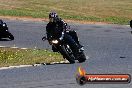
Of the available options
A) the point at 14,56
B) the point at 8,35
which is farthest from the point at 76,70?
the point at 8,35

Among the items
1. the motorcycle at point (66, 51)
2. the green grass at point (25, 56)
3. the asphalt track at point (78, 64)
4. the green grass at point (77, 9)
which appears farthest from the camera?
the green grass at point (77, 9)

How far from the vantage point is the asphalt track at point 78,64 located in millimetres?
15499

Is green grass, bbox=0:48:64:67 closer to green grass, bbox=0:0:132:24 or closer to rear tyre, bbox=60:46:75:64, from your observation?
rear tyre, bbox=60:46:75:64

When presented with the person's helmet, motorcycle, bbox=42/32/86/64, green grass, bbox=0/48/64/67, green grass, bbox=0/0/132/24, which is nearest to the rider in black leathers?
the person's helmet

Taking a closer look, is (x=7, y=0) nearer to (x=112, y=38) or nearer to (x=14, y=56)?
(x=112, y=38)

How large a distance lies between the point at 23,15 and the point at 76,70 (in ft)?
81.5

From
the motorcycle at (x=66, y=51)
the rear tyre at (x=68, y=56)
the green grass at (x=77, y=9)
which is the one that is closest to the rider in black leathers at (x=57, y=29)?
the motorcycle at (x=66, y=51)

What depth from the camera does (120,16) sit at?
4478cm

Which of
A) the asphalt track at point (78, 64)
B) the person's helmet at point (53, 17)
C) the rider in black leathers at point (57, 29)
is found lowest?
the asphalt track at point (78, 64)

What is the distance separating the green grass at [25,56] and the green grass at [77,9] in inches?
731

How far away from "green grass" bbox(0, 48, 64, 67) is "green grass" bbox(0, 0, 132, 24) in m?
18.6

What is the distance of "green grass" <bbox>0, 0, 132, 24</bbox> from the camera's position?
42.5 metres

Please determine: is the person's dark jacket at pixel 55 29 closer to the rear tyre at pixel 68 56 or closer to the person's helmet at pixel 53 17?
the person's helmet at pixel 53 17

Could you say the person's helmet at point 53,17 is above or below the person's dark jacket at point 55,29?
above
